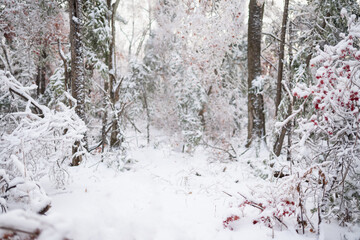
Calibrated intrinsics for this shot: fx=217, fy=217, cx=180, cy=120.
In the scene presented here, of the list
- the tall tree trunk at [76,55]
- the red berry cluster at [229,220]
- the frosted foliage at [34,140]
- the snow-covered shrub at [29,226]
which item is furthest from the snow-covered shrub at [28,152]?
the red berry cluster at [229,220]

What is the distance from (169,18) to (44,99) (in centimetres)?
1022

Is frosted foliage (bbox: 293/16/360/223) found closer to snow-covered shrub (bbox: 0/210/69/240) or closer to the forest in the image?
the forest

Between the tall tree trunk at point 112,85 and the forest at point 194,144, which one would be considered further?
the tall tree trunk at point 112,85

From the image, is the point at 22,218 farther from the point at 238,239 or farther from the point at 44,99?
the point at 44,99

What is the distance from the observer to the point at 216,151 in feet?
28.0

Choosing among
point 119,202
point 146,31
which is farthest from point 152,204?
point 146,31

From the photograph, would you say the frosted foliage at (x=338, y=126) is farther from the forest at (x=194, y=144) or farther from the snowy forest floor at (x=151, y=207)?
the snowy forest floor at (x=151, y=207)

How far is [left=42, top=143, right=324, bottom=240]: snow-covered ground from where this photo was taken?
272cm

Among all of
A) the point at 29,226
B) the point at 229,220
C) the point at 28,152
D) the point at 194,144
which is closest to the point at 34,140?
the point at 28,152

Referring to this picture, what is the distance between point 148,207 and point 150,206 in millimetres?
54

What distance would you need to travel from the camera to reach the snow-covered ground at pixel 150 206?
2.72 meters

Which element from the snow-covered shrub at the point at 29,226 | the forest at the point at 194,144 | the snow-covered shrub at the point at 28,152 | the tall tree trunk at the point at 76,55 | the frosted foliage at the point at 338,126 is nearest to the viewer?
the snow-covered shrub at the point at 29,226

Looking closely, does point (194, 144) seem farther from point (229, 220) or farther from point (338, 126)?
point (338, 126)

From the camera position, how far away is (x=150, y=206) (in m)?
3.70
